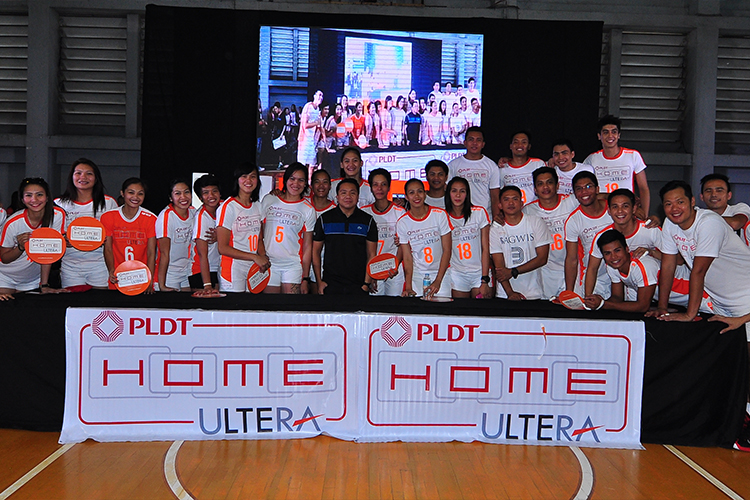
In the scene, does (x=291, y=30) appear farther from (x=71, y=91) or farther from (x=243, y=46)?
(x=71, y=91)

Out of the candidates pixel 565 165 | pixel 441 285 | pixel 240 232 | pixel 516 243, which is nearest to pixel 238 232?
pixel 240 232

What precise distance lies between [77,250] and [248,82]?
4.14m

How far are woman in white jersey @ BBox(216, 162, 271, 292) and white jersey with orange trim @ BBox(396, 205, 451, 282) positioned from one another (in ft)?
3.93

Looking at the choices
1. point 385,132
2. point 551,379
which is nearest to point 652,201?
point 385,132

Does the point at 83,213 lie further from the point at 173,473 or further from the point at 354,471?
the point at 354,471

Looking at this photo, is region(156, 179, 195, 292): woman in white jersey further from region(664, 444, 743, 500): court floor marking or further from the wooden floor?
region(664, 444, 743, 500): court floor marking

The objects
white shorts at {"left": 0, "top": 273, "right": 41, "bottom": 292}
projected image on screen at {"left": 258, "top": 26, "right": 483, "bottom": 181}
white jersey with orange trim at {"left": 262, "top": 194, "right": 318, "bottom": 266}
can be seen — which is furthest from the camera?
projected image on screen at {"left": 258, "top": 26, "right": 483, "bottom": 181}

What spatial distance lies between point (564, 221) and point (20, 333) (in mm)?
4312

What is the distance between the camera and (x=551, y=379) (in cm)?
400

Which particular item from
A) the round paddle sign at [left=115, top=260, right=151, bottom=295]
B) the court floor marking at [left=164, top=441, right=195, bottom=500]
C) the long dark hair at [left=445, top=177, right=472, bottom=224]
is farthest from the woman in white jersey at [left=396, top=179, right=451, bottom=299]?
the court floor marking at [left=164, top=441, right=195, bottom=500]

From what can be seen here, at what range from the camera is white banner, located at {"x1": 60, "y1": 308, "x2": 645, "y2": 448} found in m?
3.94

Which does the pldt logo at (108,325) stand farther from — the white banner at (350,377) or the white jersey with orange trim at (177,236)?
the white jersey with orange trim at (177,236)

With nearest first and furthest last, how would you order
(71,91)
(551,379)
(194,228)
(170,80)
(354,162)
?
(551,379) < (194,228) < (354,162) < (170,80) < (71,91)

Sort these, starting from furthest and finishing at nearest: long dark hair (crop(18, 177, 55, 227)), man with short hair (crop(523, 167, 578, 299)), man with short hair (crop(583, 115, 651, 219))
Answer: man with short hair (crop(583, 115, 651, 219)) < man with short hair (crop(523, 167, 578, 299)) < long dark hair (crop(18, 177, 55, 227))
